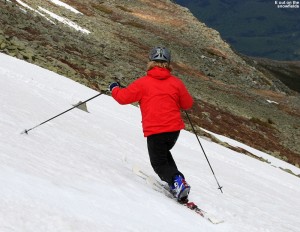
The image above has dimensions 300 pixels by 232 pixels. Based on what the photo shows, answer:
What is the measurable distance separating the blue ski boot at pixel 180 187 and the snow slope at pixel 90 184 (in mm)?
227

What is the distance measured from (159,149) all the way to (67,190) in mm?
2615

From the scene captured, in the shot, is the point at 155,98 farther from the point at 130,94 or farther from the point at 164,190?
the point at 164,190

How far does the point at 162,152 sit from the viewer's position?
28.6 feet

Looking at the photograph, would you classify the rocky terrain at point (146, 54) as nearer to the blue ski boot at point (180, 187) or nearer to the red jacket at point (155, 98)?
the red jacket at point (155, 98)

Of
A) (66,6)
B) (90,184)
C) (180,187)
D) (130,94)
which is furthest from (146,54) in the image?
(90,184)

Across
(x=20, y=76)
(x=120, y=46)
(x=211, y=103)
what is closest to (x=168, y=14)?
(x=120, y=46)

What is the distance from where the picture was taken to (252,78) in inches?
3155

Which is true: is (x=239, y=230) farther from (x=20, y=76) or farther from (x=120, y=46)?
(x=120, y=46)

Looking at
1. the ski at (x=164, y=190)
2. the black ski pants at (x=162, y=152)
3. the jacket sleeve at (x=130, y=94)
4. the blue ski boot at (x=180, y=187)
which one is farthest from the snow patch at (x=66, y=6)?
the blue ski boot at (x=180, y=187)

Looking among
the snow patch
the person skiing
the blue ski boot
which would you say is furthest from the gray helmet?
the snow patch

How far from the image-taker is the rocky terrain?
108ft

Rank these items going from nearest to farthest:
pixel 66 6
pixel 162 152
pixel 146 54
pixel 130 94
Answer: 1. pixel 130 94
2. pixel 162 152
3. pixel 146 54
4. pixel 66 6

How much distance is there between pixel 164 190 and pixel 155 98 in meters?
1.93

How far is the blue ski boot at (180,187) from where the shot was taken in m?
8.59
